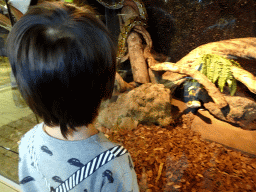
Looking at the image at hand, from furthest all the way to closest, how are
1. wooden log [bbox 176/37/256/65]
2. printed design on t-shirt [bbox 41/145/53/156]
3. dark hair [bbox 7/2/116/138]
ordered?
wooden log [bbox 176/37/256/65]
printed design on t-shirt [bbox 41/145/53/156]
dark hair [bbox 7/2/116/138]

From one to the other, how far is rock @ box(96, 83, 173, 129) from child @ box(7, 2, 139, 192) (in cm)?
97

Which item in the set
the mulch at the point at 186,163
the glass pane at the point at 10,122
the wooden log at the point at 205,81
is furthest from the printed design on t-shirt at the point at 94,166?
the glass pane at the point at 10,122

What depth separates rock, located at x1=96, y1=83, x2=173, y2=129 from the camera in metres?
1.48

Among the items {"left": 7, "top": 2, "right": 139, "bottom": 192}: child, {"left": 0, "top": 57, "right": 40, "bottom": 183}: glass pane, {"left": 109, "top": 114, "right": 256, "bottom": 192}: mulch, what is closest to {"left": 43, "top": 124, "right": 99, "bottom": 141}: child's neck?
{"left": 7, "top": 2, "right": 139, "bottom": 192}: child

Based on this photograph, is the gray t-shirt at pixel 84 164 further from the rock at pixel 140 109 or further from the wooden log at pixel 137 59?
the wooden log at pixel 137 59

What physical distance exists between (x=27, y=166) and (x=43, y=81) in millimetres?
399

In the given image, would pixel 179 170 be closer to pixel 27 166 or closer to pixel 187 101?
pixel 187 101

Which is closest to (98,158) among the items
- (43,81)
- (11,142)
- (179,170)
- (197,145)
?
(43,81)

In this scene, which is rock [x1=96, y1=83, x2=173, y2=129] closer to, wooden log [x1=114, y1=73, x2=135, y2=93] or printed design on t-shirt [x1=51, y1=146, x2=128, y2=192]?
wooden log [x1=114, y1=73, x2=135, y2=93]

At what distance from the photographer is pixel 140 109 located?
156 centimetres

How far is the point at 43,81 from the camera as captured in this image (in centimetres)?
43

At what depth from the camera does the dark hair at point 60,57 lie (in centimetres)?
40

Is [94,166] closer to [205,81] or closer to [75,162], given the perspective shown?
[75,162]

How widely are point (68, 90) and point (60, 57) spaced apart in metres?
0.09
